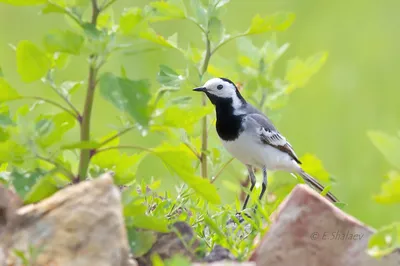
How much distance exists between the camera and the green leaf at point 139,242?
2.68 meters

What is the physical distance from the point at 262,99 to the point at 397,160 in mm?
1914

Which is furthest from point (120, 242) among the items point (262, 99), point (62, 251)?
point (262, 99)

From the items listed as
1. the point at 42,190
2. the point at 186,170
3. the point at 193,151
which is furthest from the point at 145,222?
the point at 193,151

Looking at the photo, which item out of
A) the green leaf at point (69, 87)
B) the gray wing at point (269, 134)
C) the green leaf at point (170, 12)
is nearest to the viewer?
the green leaf at point (69, 87)

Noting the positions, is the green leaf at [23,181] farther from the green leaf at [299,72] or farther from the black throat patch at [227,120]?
the black throat patch at [227,120]

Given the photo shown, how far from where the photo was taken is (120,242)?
7.95 feet

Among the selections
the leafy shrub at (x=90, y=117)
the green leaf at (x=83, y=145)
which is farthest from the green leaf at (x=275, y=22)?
the green leaf at (x=83, y=145)

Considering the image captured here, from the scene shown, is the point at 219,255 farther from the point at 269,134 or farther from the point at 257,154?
the point at 269,134

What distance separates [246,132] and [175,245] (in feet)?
6.34

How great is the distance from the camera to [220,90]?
4449 mm

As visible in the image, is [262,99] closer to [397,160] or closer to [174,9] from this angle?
[174,9]

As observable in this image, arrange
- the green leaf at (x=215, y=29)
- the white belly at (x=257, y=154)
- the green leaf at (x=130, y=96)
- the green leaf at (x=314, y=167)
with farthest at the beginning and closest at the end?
the white belly at (x=257, y=154) < the green leaf at (x=314, y=167) < the green leaf at (x=215, y=29) < the green leaf at (x=130, y=96)

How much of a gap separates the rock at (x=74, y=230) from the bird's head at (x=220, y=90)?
1.81m

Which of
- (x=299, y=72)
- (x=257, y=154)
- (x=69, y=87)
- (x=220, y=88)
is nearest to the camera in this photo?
(x=69, y=87)
